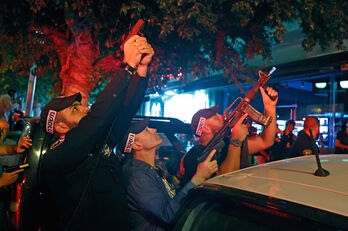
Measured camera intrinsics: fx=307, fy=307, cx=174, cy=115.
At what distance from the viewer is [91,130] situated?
5.99 ft

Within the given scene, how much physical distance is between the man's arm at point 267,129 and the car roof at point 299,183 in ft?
3.99

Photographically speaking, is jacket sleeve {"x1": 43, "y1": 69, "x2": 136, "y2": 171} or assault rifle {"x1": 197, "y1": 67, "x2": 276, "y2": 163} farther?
assault rifle {"x1": 197, "y1": 67, "x2": 276, "y2": 163}

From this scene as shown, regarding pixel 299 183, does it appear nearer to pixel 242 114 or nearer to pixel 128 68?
pixel 128 68

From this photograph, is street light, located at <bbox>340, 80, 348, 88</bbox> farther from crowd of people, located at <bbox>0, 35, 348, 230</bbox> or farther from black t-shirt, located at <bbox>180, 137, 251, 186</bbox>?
crowd of people, located at <bbox>0, 35, 348, 230</bbox>

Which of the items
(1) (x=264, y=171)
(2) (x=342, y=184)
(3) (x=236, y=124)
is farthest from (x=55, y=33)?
(2) (x=342, y=184)

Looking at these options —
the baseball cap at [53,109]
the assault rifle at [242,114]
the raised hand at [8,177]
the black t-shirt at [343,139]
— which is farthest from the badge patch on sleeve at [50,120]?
the black t-shirt at [343,139]

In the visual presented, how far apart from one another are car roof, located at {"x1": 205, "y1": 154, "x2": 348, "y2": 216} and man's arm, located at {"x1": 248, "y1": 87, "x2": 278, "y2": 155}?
47.9 inches

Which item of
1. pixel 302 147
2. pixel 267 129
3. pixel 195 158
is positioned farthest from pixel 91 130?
pixel 302 147

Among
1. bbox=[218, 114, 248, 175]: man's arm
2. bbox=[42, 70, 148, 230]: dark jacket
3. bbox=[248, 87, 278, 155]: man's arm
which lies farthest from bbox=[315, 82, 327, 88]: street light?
bbox=[42, 70, 148, 230]: dark jacket

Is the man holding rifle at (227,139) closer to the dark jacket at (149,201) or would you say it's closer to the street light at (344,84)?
the dark jacket at (149,201)

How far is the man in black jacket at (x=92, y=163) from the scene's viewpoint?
1.85 m

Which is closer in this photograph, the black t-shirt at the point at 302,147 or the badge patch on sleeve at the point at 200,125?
the badge patch on sleeve at the point at 200,125

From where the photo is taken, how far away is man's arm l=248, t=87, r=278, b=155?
3.19 m

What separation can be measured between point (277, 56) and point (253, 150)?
286 inches
